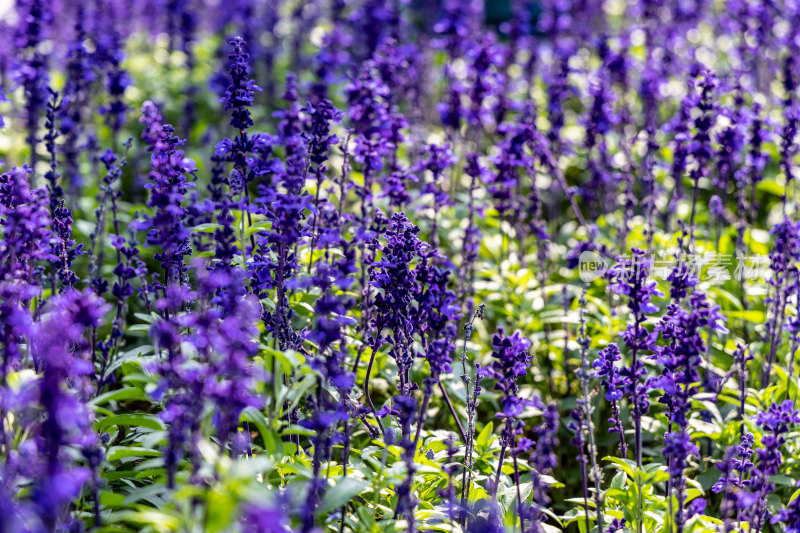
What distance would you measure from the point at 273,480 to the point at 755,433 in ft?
10.1

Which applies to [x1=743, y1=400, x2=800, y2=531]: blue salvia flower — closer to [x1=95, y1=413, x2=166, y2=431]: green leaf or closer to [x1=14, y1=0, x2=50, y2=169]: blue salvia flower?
[x1=95, y1=413, x2=166, y2=431]: green leaf

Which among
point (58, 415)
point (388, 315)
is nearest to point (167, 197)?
point (388, 315)

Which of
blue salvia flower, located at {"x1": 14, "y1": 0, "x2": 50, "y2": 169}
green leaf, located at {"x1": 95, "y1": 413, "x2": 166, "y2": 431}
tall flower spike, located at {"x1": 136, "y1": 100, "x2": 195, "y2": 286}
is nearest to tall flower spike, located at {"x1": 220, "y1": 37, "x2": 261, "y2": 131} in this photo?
tall flower spike, located at {"x1": 136, "y1": 100, "x2": 195, "y2": 286}

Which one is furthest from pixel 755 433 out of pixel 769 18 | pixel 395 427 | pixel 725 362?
pixel 769 18

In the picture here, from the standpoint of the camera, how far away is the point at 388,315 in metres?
4.60

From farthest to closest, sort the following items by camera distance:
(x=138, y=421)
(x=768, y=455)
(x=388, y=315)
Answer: (x=388, y=315) → (x=138, y=421) → (x=768, y=455)

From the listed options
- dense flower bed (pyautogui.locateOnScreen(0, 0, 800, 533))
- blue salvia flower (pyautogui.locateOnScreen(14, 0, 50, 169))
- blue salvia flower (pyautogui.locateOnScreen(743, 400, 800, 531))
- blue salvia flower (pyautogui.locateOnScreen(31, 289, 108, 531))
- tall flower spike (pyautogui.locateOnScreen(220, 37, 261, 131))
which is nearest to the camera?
blue salvia flower (pyautogui.locateOnScreen(31, 289, 108, 531))

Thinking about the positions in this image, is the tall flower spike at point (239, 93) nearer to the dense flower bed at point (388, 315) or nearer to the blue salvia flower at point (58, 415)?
the dense flower bed at point (388, 315)

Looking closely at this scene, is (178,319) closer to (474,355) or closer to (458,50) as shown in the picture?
(474,355)

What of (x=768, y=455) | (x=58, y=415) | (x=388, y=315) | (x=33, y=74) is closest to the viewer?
(x=58, y=415)

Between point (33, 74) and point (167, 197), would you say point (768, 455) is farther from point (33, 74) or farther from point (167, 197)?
point (33, 74)

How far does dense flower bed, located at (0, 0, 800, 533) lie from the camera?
3502 millimetres

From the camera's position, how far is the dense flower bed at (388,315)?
11.5ft

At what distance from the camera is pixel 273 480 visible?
163 inches
